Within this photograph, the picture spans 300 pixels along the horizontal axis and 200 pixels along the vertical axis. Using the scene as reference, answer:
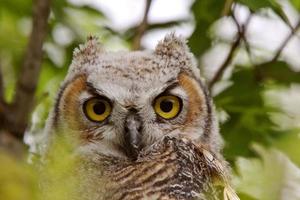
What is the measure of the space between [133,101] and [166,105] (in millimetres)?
171

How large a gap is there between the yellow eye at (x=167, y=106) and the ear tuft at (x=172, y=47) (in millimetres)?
206

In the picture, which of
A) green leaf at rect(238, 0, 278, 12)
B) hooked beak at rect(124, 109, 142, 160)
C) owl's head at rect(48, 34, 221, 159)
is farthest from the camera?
owl's head at rect(48, 34, 221, 159)

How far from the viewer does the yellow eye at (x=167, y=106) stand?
2619mm

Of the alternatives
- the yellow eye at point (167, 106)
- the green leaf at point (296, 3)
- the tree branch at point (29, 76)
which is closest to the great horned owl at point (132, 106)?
the yellow eye at point (167, 106)

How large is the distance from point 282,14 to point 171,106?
70cm

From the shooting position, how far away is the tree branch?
265 cm

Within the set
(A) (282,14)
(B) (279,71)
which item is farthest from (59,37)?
(A) (282,14)

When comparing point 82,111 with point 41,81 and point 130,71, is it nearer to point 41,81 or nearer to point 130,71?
Answer: point 130,71

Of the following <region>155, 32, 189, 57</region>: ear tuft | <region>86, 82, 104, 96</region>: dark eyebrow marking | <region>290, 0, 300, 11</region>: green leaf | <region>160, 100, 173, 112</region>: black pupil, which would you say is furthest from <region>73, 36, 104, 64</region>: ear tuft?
<region>290, 0, 300, 11</region>: green leaf

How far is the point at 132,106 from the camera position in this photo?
2566 mm

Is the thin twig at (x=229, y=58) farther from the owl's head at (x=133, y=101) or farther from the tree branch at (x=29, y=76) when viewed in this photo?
the tree branch at (x=29, y=76)

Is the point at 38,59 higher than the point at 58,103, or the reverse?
the point at 38,59

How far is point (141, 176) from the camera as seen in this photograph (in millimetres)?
1992

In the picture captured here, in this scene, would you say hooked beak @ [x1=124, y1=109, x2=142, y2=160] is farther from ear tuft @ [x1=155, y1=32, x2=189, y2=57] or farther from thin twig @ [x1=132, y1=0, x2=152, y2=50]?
thin twig @ [x1=132, y1=0, x2=152, y2=50]
